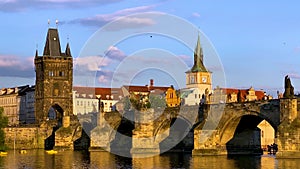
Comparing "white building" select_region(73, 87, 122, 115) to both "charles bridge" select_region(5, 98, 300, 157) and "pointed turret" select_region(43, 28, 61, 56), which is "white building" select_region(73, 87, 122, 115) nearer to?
"pointed turret" select_region(43, 28, 61, 56)

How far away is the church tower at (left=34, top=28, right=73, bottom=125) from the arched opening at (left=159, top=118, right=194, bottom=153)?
101 feet

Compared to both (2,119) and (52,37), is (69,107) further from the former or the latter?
(2,119)

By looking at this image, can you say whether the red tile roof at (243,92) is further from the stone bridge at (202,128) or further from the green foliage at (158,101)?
the stone bridge at (202,128)

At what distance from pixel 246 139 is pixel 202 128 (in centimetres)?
694

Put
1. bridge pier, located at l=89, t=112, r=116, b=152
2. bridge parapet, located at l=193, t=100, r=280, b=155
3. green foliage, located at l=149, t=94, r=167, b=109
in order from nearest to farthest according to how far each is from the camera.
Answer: bridge parapet, located at l=193, t=100, r=280, b=155, bridge pier, located at l=89, t=112, r=116, b=152, green foliage, located at l=149, t=94, r=167, b=109

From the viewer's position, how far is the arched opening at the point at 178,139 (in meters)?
89.7

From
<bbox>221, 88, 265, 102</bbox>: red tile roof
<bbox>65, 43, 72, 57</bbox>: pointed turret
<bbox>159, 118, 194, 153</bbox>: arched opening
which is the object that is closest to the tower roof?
<bbox>221, 88, 265, 102</bbox>: red tile roof

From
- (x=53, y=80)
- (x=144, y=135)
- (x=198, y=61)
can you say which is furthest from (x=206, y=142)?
(x=198, y=61)

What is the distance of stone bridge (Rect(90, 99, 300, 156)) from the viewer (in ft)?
216

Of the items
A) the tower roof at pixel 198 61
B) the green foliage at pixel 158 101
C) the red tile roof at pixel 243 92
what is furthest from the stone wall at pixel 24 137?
the red tile roof at pixel 243 92

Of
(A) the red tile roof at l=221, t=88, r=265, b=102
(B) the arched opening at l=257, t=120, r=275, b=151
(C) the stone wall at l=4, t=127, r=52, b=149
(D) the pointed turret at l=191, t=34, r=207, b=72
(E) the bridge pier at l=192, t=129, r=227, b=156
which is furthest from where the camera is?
(A) the red tile roof at l=221, t=88, r=265, b=102

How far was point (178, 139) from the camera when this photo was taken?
94688mm

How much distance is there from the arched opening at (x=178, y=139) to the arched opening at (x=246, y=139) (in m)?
8.93

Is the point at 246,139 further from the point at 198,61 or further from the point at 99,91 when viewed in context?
the point at 99,91
